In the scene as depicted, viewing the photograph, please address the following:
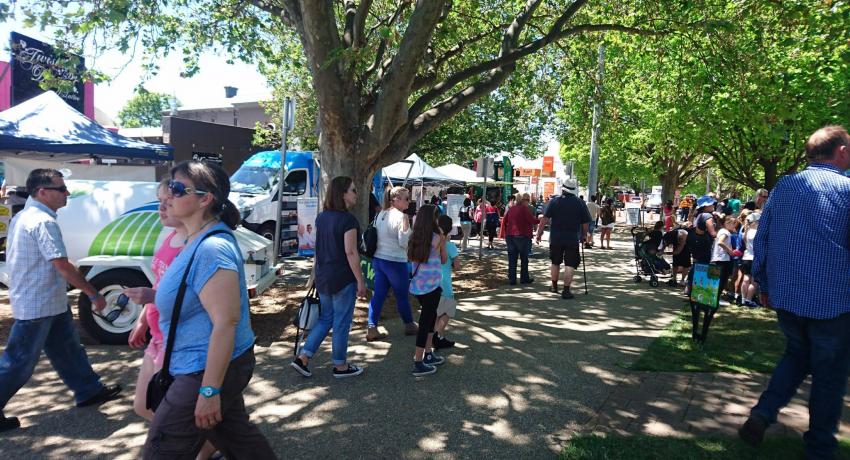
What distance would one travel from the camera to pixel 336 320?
4.72 m

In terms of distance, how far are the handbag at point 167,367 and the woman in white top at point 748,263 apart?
28.0 ft

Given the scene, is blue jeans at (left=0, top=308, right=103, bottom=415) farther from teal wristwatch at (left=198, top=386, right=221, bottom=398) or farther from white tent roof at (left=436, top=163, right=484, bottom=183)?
white tent roof at (left=436, top=163, right=484, bottom=183)

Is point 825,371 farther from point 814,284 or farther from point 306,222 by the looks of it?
point 306,222

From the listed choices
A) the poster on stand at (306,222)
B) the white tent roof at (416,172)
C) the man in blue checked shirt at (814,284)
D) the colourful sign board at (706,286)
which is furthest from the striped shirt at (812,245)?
the white tent roof at (416,172)

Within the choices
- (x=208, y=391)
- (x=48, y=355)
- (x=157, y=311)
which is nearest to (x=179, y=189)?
(x=157, y=311)

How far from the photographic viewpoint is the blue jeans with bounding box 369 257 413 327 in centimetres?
573

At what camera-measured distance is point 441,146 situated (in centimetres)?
2344

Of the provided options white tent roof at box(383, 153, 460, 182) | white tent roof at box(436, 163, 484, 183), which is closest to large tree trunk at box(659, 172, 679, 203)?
white tent roof at box(436, 163, 484, 183)

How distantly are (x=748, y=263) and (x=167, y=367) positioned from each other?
8.66 meters

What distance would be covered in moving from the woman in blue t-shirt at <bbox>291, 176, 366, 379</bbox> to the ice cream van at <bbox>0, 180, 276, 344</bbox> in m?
1.52

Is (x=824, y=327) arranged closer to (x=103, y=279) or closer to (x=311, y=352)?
(x=311, y=352)

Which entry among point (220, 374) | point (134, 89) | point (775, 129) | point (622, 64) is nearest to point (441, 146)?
point (622, 64)

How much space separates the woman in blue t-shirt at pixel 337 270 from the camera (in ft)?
15.2

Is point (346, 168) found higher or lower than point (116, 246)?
higher
